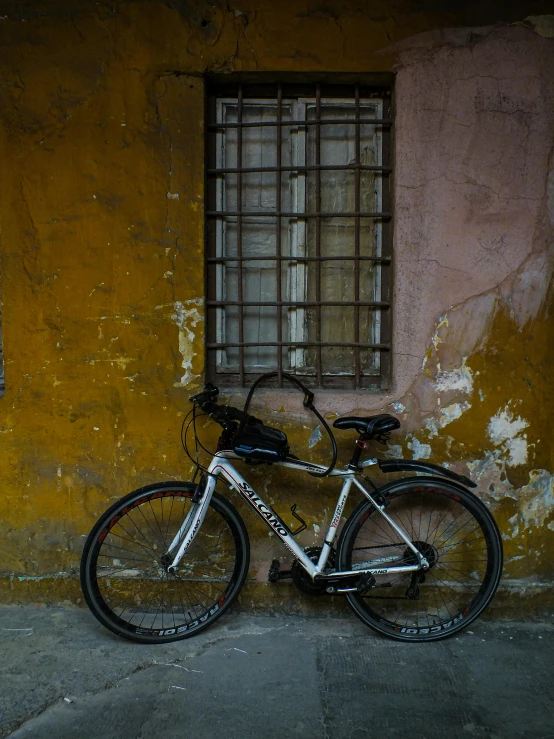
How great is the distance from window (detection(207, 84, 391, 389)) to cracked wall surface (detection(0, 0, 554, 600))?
0.58 ft

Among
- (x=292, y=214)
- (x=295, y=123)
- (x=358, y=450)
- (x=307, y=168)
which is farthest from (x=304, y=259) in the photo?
(x=358, y=450)

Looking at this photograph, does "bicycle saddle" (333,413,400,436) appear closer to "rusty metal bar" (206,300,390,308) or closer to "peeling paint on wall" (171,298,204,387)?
"rusty metal bar" (206,300,390,308)

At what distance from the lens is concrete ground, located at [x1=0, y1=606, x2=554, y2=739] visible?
→ 2.40 metres

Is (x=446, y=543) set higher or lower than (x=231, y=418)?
lower

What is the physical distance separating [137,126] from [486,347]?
2310 millimetres

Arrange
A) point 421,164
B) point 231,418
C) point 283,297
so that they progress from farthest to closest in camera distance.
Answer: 1. point 283,297
2. point 421,164
3. point 231,418

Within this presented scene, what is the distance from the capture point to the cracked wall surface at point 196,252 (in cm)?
313

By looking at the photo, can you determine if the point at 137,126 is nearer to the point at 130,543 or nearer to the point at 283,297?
the point at 283,297

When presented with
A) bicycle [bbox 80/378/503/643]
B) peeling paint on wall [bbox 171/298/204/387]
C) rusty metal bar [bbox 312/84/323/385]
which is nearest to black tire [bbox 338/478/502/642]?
bicycle [bbox 80/378/503/643]

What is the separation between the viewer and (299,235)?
134 inches

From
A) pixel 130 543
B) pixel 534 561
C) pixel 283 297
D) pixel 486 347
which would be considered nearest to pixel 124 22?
pixel 283 297

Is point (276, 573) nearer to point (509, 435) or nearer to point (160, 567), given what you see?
point (160, 567)

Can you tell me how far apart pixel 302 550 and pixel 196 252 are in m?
1.74

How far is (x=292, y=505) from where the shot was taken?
3.28 metres
